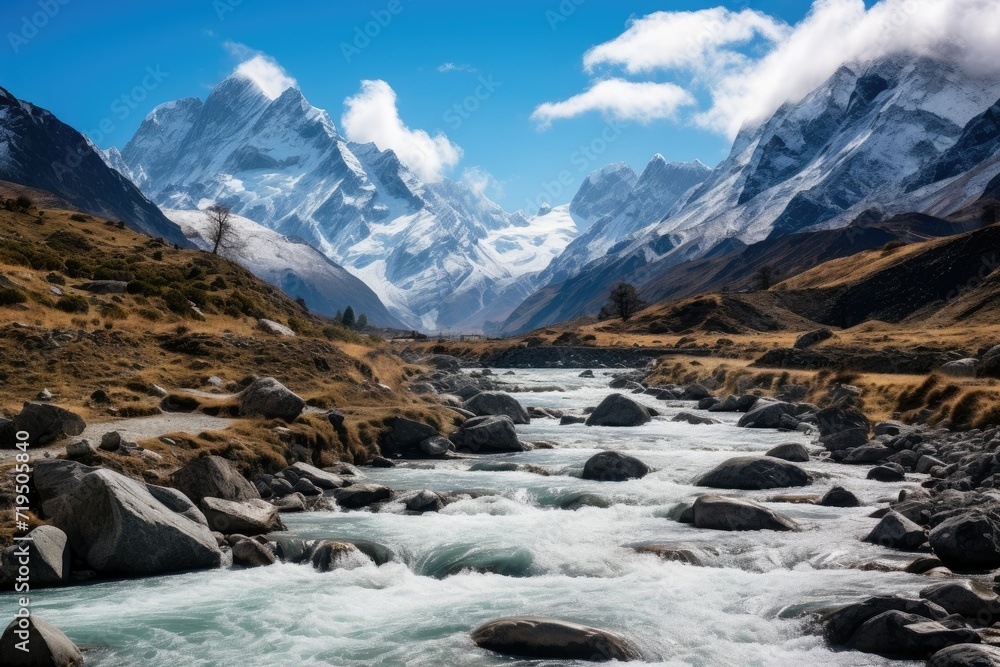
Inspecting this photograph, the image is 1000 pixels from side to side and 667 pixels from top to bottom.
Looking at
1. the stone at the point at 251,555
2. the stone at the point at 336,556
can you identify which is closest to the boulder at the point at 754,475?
the stone at the point at 336,556

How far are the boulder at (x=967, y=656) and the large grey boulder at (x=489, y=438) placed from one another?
84.5 feet

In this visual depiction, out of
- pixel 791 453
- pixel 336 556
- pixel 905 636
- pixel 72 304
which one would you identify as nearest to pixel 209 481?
pixel 336 556

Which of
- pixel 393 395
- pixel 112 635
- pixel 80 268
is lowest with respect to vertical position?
pixel 112 635

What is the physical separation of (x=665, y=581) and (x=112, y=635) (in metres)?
11.4

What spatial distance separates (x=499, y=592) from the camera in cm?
1722

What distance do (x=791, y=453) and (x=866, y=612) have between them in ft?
59.6

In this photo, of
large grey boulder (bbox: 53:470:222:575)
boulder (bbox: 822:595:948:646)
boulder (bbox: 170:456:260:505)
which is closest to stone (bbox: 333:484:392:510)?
boulder (bbox: 170:456:260:505)

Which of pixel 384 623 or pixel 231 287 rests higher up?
pixel 231 287

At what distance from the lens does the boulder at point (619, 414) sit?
48.4 m

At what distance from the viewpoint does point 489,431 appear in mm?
37375

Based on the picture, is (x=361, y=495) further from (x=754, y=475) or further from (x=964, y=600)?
(x=964, y=600)

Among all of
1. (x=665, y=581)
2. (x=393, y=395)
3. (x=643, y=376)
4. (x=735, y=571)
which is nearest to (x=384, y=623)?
(x=665, y=581)

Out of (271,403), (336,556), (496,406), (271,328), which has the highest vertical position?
(271,328)

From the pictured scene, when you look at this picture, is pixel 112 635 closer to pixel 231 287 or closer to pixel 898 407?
pixel 898 407
